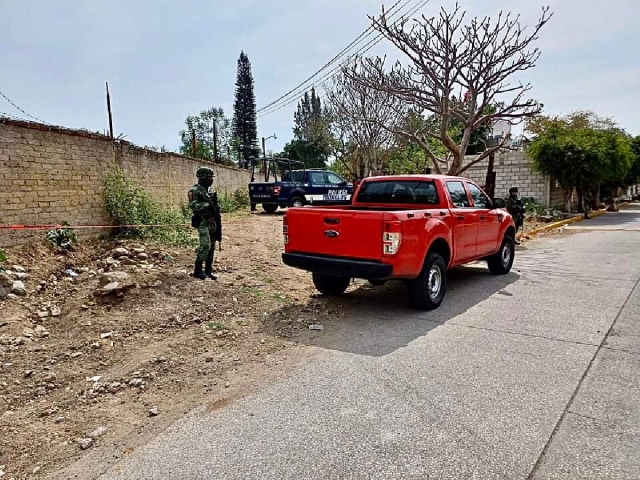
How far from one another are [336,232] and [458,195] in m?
2.46

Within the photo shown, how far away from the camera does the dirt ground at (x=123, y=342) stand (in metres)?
3.42

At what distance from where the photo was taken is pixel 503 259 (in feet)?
28.1

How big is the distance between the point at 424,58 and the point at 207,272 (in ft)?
31.5

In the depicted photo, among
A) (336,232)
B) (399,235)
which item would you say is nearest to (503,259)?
(399,235)

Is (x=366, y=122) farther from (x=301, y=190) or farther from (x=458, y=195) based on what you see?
(x=458, y=195)

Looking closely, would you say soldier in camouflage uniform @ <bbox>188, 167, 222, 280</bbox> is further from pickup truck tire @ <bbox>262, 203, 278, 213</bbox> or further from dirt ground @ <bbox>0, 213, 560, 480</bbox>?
pickup truck tire @ <bbox>262, 203, 278, 213</bbox>

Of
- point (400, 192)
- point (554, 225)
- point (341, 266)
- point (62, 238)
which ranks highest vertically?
point (400, 192)

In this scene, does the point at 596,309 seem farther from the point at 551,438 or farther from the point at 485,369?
the point at 551,438

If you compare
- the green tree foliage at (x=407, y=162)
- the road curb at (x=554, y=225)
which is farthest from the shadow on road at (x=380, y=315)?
the green tree foliage at (x=407, y=162)

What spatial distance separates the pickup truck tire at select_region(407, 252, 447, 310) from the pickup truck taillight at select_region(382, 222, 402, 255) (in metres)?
0.72

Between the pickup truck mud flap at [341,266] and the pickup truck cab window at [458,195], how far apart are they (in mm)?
2113

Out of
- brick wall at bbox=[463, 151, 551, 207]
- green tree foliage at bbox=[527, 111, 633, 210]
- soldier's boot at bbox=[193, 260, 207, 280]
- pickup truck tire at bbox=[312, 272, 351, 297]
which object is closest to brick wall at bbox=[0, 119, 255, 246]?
soldier's boot at bbox=[193, 260, 207, 280]

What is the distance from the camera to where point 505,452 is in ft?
9.44

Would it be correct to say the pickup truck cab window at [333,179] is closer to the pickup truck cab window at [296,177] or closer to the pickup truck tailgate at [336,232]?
the pickup truck cab window at [296,177]
